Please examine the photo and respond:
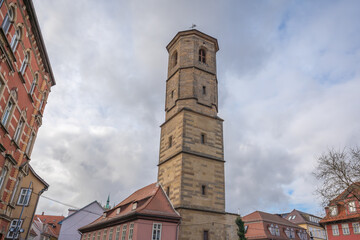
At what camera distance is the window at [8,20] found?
11.8 m

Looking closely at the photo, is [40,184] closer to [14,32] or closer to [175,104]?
[175,104]

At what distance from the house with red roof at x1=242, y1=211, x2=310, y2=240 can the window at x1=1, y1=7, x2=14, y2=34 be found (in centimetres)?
4016

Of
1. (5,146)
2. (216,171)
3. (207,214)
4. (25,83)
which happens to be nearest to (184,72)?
(216,171)

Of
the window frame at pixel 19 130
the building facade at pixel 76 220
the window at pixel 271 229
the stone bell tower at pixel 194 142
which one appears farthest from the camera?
the window at pixel 271 229

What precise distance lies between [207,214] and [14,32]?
18447mm

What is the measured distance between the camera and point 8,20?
40.0 ft

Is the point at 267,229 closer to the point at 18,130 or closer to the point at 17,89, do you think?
the point at 18,130

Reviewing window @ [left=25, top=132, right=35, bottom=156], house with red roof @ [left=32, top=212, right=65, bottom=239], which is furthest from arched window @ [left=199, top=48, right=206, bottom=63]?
house with red roof @ [left=32, top=212, right=65, bottom=239]

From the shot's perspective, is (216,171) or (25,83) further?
(216,171)

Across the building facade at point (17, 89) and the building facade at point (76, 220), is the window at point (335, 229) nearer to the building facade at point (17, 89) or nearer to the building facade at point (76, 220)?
the building facade at point (76, 220)

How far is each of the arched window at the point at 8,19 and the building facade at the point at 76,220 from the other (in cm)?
3379

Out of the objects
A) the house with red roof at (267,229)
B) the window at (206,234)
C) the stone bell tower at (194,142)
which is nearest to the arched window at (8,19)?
the stone bell tower at (194,142)

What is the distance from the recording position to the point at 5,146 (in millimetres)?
13359

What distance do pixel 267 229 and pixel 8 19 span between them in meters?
42.4
